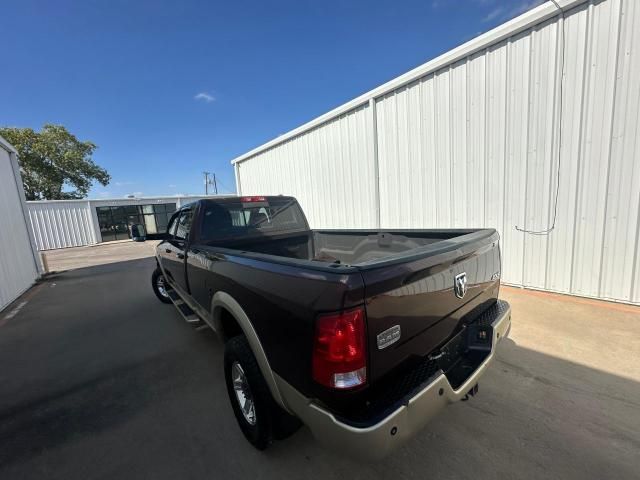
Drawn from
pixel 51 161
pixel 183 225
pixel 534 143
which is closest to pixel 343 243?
pixel 183 225

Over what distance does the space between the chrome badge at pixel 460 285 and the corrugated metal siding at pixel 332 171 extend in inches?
202

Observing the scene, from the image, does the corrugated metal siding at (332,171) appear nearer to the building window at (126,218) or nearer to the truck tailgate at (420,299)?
the truck tailgate at (420,299)

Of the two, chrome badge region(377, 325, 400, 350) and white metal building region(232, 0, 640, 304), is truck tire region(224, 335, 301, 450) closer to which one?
chrome badge region(377, 325, 400, 350)

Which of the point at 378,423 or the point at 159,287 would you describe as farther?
the point at 159,287

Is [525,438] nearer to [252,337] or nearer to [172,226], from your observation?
[252,337]

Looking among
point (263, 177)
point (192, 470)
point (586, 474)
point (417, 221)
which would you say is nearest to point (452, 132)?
point (417, 221)

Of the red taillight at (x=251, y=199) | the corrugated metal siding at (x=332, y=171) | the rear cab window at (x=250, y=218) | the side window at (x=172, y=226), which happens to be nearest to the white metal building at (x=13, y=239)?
the side window at (x=172, y=226)

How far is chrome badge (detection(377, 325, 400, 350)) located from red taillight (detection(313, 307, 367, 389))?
0.34 feet

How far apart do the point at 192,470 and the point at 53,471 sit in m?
0.99

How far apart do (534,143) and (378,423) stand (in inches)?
191

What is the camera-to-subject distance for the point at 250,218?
3.45m

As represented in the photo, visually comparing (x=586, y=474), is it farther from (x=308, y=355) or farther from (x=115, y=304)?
(x=115, y=304)

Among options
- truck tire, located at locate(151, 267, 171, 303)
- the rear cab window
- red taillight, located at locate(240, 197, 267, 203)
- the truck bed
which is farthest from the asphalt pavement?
red taillight, located at locate(240, 197, 267, 203)

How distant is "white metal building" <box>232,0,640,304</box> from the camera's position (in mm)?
3646
